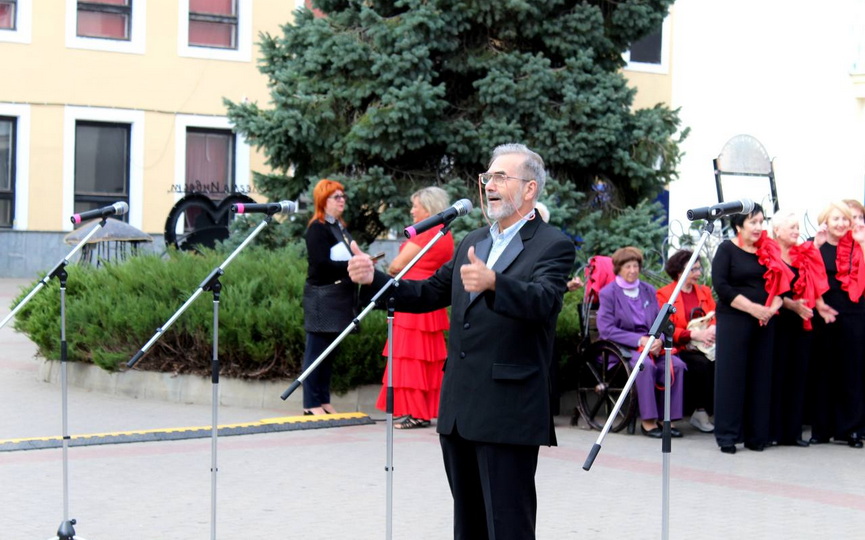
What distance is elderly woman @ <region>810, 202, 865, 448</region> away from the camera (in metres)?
11.0

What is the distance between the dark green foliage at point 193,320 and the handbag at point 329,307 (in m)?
0.51

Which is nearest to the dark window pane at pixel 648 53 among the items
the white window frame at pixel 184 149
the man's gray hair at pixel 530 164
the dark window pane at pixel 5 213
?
the white window frame at pixel 184 149

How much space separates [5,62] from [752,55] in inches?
592

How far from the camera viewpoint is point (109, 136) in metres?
29.6

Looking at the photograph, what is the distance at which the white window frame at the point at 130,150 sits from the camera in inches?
1131

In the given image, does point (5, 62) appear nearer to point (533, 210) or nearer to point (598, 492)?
point (598, 492)

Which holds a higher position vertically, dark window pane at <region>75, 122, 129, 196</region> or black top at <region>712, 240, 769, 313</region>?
dark window pane at <region>75, 122, 129, 196</region>

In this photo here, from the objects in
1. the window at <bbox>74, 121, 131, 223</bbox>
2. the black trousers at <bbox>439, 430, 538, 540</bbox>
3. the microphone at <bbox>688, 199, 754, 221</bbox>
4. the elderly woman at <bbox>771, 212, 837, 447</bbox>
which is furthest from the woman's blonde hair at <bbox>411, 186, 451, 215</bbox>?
the window at <bbox>74, 121, 131, 223</bbox>

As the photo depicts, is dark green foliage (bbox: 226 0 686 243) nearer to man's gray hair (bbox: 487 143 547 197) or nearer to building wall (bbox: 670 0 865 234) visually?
man's gray hair (bbox: 487 143 547 197)

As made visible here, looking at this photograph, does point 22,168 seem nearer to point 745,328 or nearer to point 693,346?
point 693,346

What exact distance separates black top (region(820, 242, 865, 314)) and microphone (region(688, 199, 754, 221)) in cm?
506

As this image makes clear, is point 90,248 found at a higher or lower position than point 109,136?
lower

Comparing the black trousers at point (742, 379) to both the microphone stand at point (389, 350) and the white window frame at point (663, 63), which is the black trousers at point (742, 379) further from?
the white window frame at point (663, 63)

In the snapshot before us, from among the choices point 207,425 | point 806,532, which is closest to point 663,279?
point 207,425
